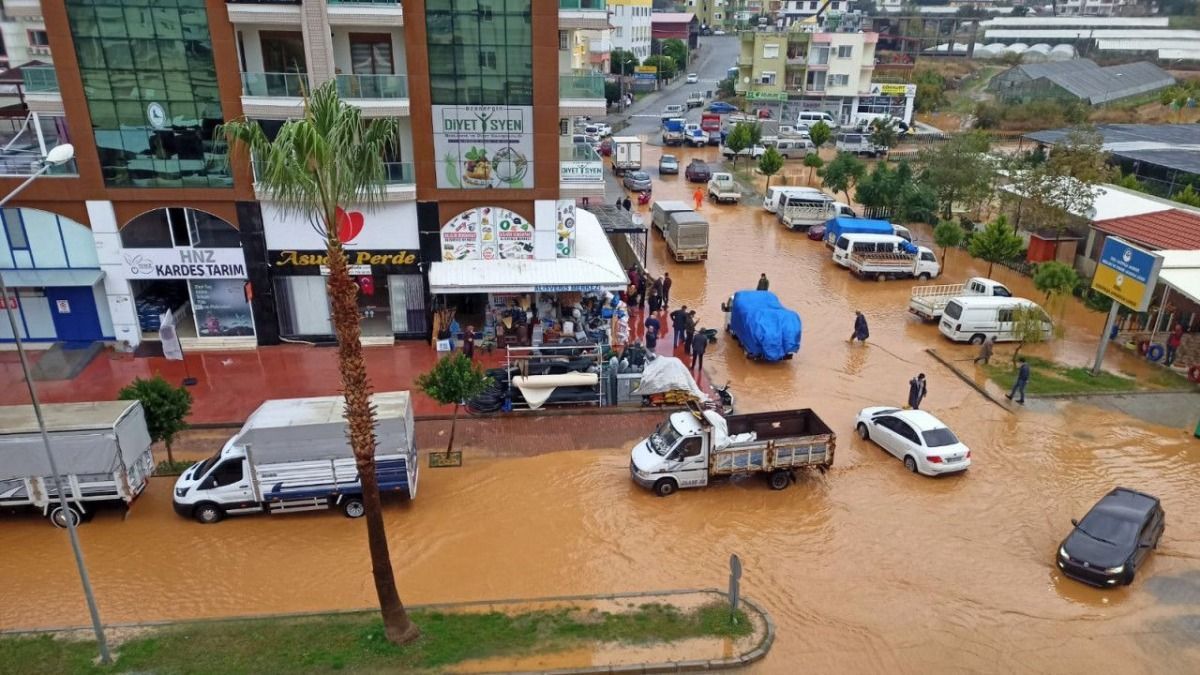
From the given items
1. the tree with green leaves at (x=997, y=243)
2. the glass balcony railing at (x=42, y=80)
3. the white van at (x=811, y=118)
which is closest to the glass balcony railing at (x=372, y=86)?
the glass balcony railing at (x=42, y=80)

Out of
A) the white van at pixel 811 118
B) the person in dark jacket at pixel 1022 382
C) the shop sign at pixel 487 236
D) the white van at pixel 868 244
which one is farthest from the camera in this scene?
the white van at pixel 811 118

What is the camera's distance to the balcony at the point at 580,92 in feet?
81.1

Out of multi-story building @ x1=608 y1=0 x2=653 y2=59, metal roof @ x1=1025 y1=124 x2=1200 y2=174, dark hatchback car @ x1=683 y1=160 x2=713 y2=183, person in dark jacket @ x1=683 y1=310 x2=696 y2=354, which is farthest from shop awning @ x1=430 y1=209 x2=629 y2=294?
multi-story building @ x1=608 y1=0 x2=653 y2=59

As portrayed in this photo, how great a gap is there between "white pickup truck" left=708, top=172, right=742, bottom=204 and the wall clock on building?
105ft

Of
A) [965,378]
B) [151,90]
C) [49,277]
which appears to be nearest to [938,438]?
[965,378]

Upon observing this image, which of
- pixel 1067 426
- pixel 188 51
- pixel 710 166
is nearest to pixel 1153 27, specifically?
pixel 710 166

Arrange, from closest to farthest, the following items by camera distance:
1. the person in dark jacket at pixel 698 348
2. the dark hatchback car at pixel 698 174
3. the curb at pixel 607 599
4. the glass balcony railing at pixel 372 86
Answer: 1. the curb at pixel 607 599
2. the glass balcony railing at pixel 372 86
3. the person in dark jacket at pixel 698 348
4. the dark hatchback car at pixel 698 174

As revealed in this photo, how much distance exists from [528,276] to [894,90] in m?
63.4

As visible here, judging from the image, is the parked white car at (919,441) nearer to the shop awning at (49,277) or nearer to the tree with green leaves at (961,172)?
the shop awning at (49,277)

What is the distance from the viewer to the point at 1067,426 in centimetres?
2144

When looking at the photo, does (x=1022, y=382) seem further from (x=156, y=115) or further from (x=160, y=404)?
(x=156, y=115)

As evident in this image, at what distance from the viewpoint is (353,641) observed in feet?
41.4

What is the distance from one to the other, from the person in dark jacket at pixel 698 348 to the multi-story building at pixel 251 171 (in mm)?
3248

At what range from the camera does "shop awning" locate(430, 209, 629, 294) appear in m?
24.6
